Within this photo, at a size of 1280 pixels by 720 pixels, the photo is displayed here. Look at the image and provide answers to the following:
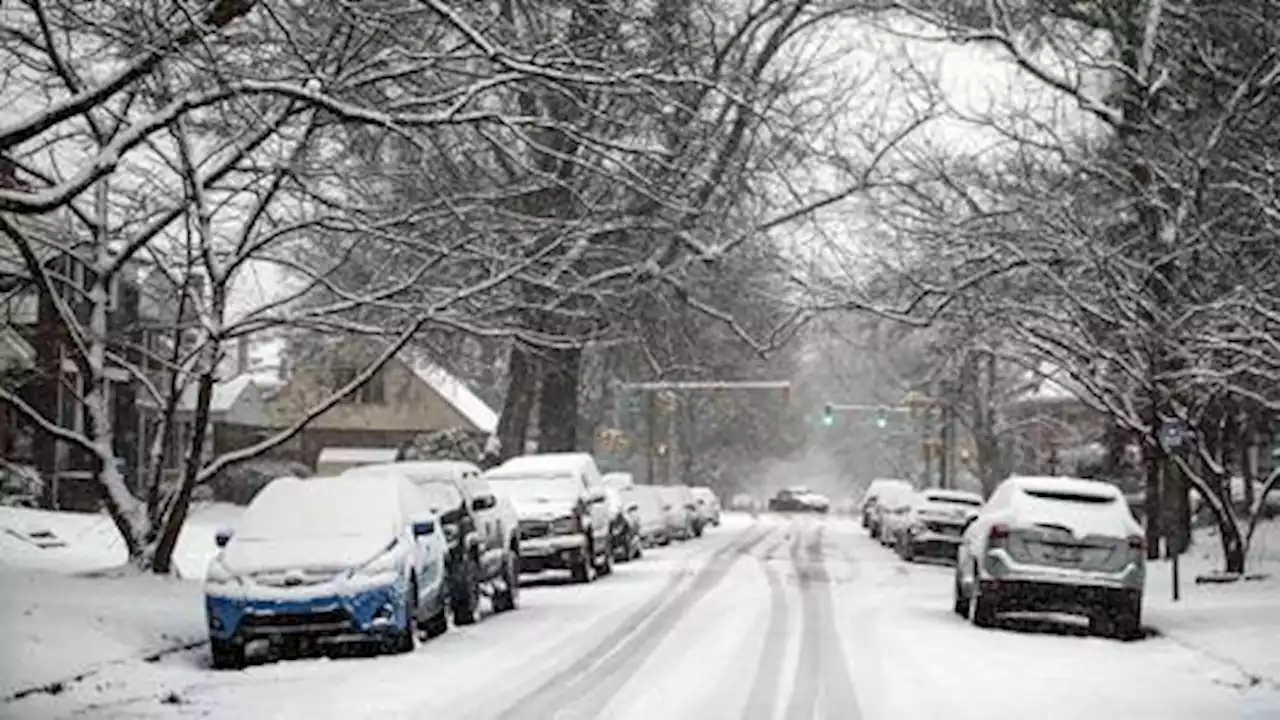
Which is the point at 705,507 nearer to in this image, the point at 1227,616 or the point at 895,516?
the point at 895,516

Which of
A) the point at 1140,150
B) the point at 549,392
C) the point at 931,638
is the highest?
the point at 1140,150

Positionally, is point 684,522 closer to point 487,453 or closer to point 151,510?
point 487,453

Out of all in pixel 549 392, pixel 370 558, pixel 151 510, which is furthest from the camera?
pixel 549 392

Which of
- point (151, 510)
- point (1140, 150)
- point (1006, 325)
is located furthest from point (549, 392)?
point (151, 510)

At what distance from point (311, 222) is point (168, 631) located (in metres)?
4.60

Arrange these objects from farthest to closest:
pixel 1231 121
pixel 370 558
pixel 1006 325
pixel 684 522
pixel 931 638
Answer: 1. pixel 684 522
2. pixel 1006 325
3. pixel 1231 121
4. pixel 931 638
5. pixel 370 558

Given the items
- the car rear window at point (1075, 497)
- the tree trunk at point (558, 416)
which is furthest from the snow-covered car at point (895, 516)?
the car rear window at point (1075, 497)

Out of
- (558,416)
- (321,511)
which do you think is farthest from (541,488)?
(558,416)

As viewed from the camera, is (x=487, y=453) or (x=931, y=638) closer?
(x=931, y=638)

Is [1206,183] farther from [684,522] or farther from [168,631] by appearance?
[684,522]

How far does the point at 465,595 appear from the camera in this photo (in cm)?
2050

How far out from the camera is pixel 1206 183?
26.3 m

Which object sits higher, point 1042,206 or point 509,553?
point 1042,206

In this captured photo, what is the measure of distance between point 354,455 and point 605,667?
180ft
